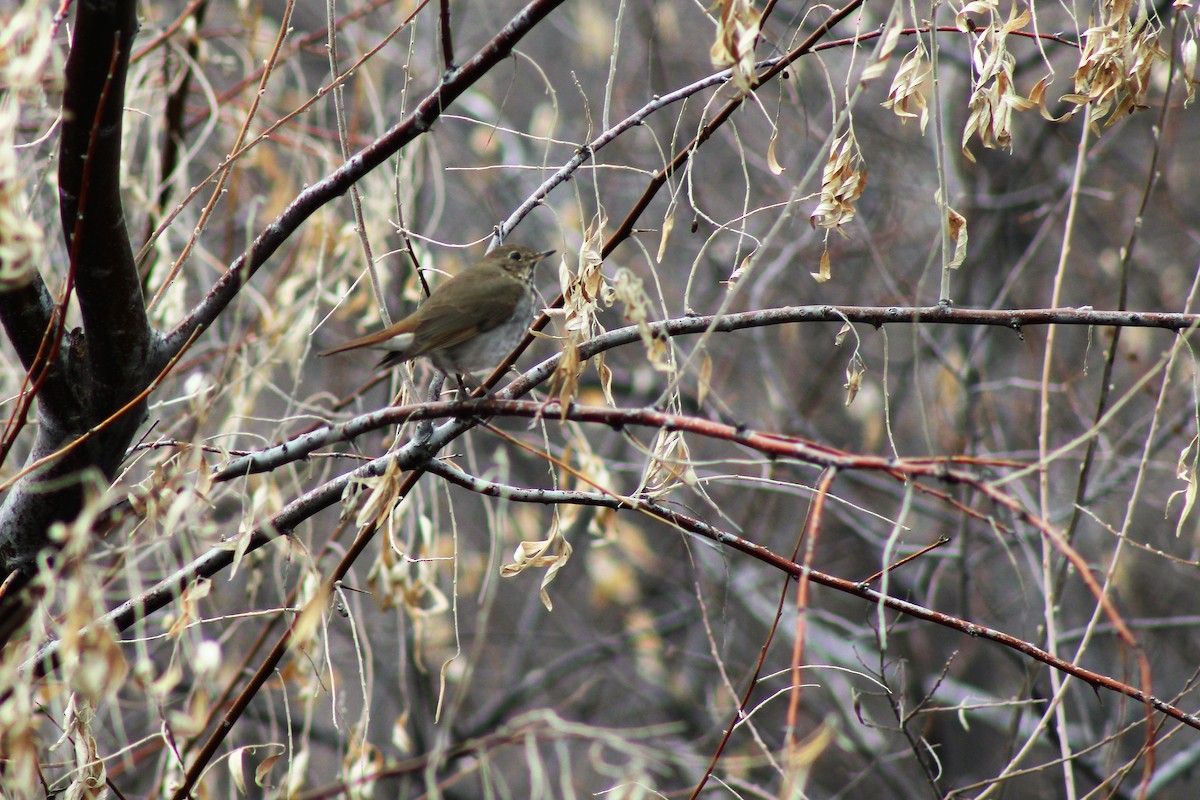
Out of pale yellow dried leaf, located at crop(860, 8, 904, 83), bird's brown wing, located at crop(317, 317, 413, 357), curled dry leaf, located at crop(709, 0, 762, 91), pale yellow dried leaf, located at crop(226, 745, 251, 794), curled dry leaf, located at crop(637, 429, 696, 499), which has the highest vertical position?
curled dry leaf, located at crop(709, 0, 762, 91)

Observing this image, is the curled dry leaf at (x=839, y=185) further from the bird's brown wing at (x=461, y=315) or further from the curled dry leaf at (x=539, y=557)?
the bird's brown wing at (x=461, y=315)

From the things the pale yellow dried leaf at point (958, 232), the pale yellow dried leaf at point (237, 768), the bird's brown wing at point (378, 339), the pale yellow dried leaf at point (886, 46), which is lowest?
the pale yellow dried leaf at point (237, 768)

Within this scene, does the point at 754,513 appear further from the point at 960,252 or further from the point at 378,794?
the point at 960,252

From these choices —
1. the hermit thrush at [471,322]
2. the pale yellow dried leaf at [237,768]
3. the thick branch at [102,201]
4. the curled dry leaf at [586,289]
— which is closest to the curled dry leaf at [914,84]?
the curled dry leaf at [586,289]

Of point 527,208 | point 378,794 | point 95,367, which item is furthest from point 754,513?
point 95,367

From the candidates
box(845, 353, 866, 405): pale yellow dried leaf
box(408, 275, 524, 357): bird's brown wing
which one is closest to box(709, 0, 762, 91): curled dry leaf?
box(845, 353, 866, 405): pale yellow dried leaf

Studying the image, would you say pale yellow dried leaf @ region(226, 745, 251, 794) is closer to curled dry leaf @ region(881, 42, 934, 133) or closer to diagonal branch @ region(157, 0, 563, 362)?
diagonal branch @ region(157, 0, 563, 362)

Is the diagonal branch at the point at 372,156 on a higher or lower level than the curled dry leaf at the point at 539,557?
higher

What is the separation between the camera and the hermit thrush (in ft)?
10.2

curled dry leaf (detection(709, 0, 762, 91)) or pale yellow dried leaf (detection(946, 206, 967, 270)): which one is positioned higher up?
curled dry leaf (detection(709, 0, 762, 91))

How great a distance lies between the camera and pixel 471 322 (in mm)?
3385

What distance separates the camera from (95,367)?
2.14m

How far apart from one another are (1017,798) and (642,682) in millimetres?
3340

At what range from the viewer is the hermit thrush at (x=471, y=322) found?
3.11m
